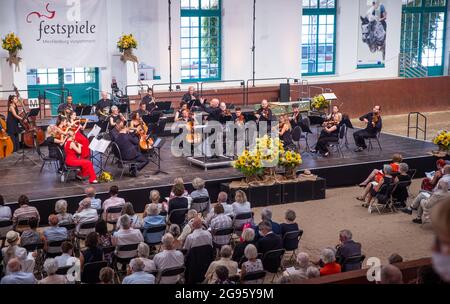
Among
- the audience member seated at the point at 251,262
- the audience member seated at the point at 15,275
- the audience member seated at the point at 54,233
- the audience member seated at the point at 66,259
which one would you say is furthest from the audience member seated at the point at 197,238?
the audience member seated at the point at 15,275

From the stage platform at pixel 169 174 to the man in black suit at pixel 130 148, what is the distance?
300 millimetres

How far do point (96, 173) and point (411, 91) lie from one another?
1475 cm

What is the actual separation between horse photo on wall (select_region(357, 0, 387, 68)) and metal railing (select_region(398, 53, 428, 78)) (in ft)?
2.87

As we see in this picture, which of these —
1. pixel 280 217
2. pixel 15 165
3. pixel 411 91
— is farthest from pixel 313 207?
pixel 411 91

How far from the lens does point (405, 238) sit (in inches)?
466

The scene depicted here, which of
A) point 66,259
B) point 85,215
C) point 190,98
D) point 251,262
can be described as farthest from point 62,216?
point 190,98

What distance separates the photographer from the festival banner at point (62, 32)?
19.7 m

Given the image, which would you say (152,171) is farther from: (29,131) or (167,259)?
(167,259)

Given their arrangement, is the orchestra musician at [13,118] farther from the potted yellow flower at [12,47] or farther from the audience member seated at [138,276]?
the audience member seated at [138,276]

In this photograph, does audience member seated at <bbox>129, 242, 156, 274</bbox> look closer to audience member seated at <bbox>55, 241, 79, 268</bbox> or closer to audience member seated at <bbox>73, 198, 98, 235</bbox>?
audience member seated at <bbox>55, 241, 79, 268</bbox>

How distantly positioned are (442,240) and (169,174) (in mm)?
12339

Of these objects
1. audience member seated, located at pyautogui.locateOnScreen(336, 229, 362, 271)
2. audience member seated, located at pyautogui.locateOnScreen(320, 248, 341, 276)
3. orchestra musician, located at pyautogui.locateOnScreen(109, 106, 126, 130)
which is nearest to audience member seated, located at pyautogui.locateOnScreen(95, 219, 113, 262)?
audience member seated, located at pyautogui.locateOnScreen(320, 248, 341, 276)

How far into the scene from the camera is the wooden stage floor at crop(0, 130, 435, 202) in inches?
513

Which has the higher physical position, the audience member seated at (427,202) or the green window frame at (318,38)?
the green window frame at (318,38)
